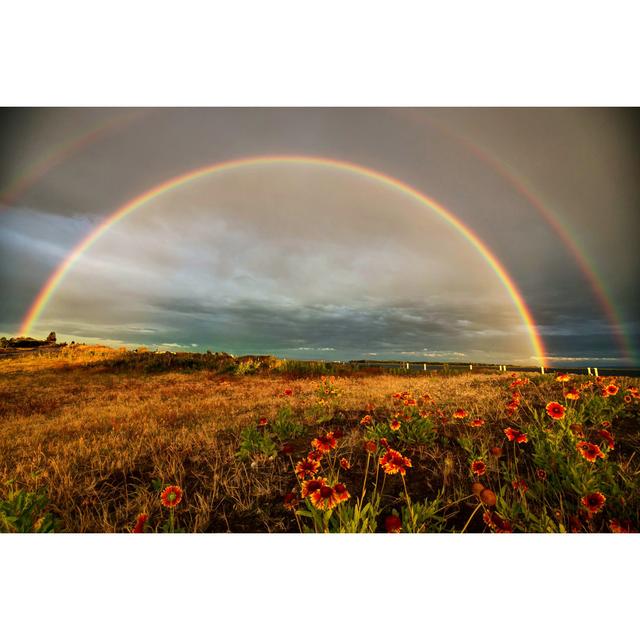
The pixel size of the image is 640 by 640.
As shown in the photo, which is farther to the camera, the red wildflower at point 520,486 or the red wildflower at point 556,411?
the red wildflower at point 556,411

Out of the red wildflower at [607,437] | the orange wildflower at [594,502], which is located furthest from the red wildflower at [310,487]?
the red wildflower at [607,437]

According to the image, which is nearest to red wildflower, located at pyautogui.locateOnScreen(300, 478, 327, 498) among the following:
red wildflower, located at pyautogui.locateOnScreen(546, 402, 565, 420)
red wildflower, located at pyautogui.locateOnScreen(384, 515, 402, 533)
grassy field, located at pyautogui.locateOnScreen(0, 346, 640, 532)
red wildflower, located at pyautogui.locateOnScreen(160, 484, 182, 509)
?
grassy field, located at pyautogui.locateOnScreen(0, 346, 640, 532)

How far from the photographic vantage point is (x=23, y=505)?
1749mm

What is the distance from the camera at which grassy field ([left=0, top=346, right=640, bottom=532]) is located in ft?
5.46

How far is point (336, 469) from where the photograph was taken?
2293 mm

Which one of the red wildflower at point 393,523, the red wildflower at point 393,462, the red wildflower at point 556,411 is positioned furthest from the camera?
the red wildflower at point 556,411

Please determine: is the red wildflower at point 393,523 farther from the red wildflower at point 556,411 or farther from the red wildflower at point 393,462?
the red wildflower at point 556,411

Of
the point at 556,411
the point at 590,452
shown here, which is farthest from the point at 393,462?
the point at 556,411

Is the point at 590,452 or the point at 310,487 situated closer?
the point at 310,487

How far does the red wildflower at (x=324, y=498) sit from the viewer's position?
1449 millimetres

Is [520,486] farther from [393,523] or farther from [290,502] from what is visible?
[290,502]

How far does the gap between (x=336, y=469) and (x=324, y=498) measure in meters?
0.87
